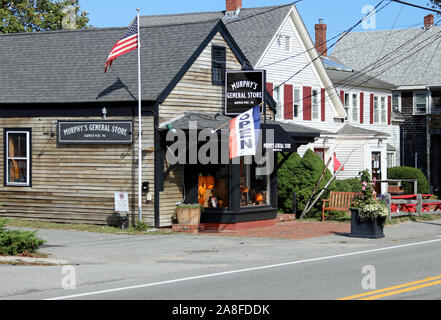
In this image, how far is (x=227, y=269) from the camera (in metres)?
14.7

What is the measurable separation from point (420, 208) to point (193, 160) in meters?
9.66

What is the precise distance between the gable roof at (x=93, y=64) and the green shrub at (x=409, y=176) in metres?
20.2

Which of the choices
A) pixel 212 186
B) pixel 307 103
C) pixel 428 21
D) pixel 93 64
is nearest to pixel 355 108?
pixel 307 103

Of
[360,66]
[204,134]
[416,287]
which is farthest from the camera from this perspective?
[360,66]

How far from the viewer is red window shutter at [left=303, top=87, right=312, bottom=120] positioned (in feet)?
122

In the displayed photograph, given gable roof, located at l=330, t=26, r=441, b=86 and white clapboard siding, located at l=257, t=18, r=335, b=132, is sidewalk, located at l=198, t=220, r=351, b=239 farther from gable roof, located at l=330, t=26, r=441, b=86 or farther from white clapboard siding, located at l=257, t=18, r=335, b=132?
gable roof, located at l=330, t=26, r=441, b=86

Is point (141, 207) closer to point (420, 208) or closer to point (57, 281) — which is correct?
point (57, 281)

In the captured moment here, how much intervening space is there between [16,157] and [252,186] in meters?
7.96

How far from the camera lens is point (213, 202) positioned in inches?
890

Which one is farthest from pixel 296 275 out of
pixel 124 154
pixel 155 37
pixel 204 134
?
pixel 155 37

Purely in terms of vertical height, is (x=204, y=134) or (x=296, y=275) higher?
(x=204, y=134)

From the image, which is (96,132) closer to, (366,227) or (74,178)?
(74,178)
